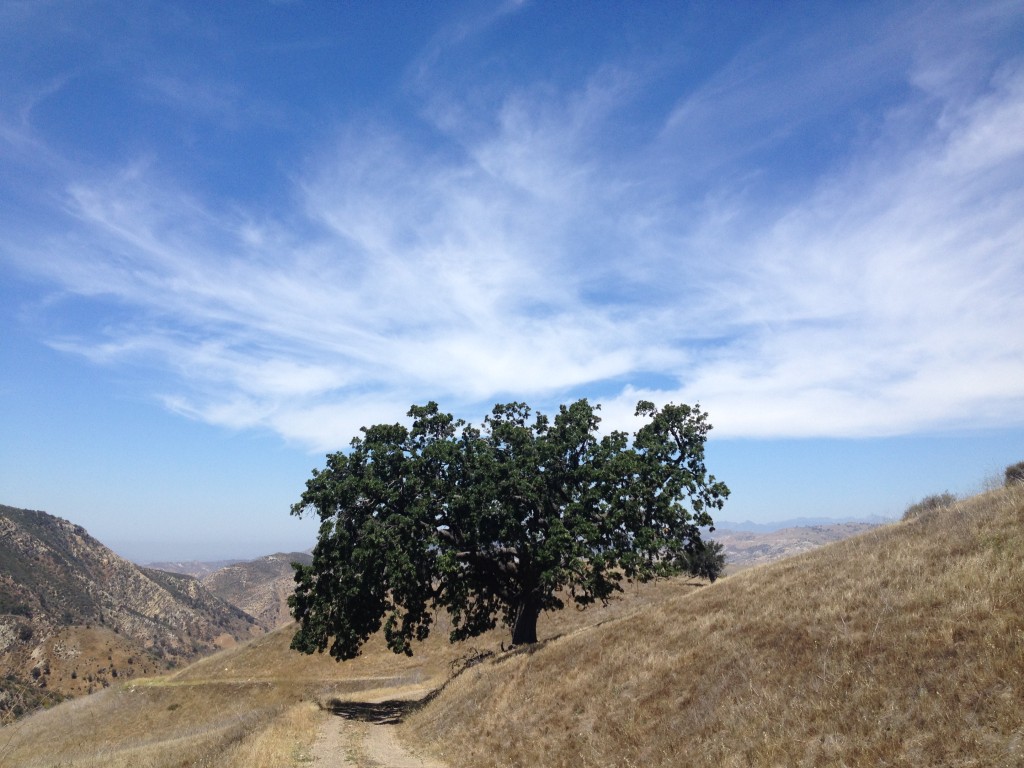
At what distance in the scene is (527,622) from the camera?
30.0m

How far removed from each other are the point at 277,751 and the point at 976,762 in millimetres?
18655

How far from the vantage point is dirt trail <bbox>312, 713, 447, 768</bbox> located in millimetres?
17297

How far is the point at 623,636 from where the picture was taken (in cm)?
2108

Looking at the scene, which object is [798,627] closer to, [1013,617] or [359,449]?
[1013,617]

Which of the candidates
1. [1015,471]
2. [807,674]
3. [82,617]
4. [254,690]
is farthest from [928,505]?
[82,617]

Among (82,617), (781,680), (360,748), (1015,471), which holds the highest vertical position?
(1015,471)

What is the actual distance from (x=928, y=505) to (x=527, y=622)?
70.4ft

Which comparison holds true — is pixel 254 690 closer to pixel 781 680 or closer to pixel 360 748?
pixel 360 748

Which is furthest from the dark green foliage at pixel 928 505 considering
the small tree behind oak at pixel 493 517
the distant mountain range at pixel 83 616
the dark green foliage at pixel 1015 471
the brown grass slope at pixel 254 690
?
the distant mountain range at pixel 83 616

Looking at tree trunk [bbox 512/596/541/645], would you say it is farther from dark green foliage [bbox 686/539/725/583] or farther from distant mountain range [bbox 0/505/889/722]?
distant mountain range [bbox 0/505/889/722]

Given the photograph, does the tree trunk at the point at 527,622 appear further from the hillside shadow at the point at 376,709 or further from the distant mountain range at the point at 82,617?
the distant mountain range at the point at 82,617

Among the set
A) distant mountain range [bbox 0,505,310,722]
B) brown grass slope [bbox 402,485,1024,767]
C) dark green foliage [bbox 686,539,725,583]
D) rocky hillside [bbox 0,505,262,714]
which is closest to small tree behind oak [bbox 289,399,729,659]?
brown grass slope [bbox 402,485,1024,767]

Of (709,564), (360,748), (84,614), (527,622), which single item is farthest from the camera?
(84,614)

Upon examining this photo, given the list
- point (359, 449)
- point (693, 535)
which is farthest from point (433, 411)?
point (693, 535)
